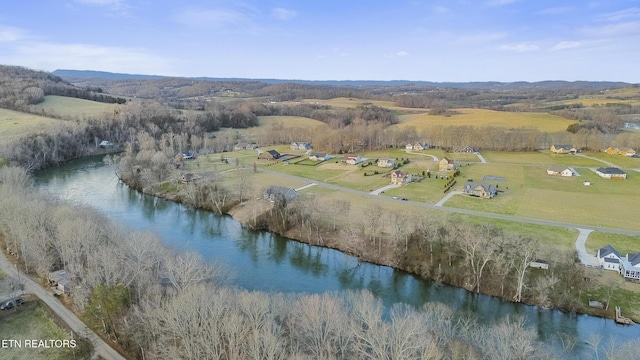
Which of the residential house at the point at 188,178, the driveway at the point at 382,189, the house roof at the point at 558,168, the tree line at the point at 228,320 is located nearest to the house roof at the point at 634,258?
the tree line at the point at 228,320

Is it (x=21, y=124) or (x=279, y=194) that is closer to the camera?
(x=279, y=194)

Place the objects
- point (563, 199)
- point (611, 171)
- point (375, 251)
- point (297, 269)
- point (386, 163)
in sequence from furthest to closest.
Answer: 1. point (386, 163)
2. point (611, 171)
3. point (563, 199)
4. point (375, 251)
5. point (297, 269)

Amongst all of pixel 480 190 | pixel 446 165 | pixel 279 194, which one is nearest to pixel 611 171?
pixel 446 165

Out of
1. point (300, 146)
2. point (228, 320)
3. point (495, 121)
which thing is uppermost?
point (495, 121)

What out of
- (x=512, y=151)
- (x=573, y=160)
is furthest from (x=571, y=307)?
(x=512, y=151)

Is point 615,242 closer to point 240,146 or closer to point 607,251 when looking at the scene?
point 607,251

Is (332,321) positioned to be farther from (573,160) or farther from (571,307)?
(573,160)

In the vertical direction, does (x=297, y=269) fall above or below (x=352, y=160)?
below

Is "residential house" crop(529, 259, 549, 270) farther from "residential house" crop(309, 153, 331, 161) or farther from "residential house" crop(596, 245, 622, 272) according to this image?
"residential house" crop(309, 153, 331, 161)
